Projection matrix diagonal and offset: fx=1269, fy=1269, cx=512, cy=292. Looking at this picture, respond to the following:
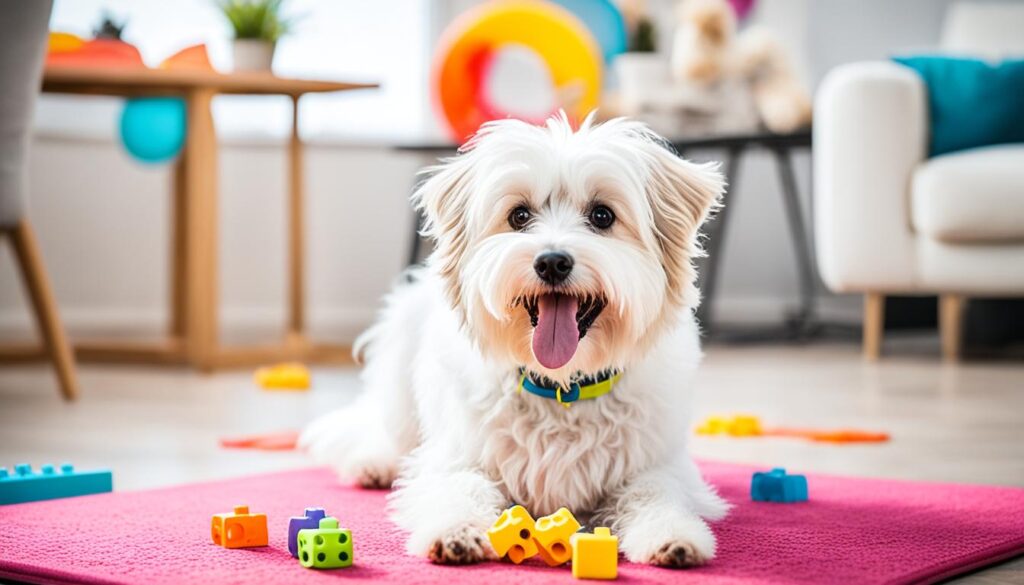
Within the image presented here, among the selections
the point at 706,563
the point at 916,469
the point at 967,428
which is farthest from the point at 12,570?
the point at 967,428

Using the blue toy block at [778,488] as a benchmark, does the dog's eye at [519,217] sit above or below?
above

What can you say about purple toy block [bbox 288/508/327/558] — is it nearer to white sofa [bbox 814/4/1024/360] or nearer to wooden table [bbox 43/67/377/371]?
wooden table [bbox 43/67/377/371]

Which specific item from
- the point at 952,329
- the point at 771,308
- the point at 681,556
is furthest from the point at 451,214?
the point at 771,308

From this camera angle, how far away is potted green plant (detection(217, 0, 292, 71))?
4.59 m

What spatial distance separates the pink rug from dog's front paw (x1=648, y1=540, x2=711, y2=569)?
18 mm

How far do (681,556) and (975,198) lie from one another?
125 inches

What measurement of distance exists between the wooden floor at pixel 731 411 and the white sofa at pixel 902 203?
1.03ft

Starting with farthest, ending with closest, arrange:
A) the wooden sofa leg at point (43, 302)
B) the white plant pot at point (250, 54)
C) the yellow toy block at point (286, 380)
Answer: the white plant pot at point (250, 54)
the yellow toy block at point (286, 380)
the wooden sofa leg at point (43, 302)

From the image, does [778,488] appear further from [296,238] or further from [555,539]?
[296,238]

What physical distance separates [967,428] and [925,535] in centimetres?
135

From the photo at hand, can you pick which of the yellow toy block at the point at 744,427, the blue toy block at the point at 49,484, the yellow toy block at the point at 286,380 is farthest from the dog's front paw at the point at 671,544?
the yellow toy block at the point at 286,380

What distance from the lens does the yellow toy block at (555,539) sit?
1617 mm

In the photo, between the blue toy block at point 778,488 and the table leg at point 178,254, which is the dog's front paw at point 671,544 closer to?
the blue toy block at point 778,488

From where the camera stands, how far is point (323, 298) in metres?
6.31
